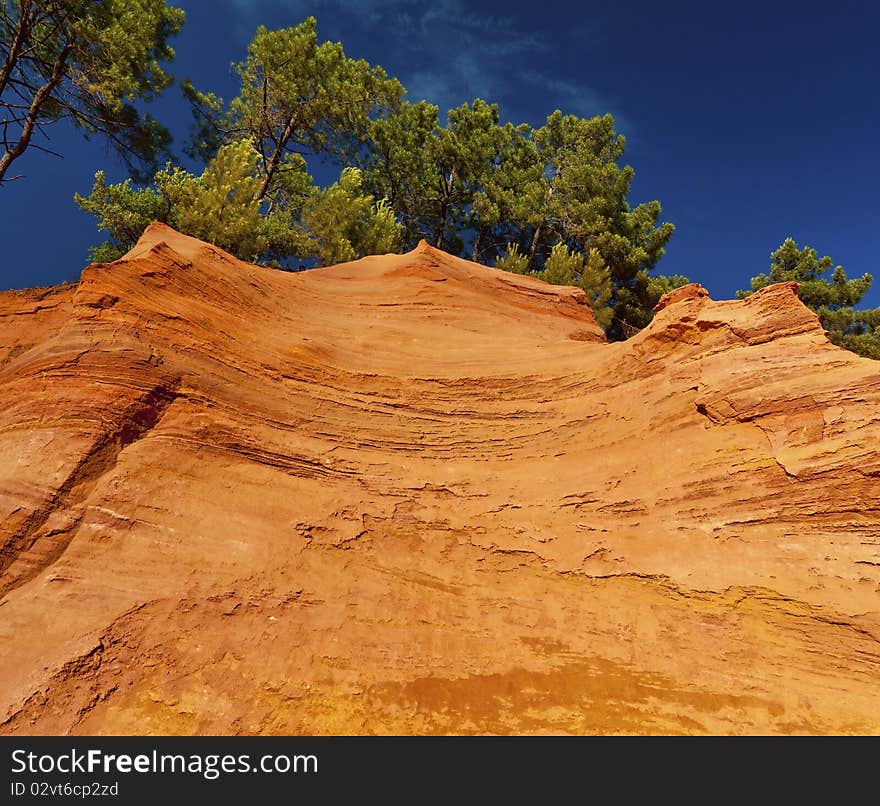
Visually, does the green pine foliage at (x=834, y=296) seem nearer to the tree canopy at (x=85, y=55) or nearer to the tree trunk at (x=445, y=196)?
the tree trunk at (x=445, y=196)

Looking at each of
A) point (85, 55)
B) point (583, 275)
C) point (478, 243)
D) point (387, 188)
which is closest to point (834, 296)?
point (583, 275)

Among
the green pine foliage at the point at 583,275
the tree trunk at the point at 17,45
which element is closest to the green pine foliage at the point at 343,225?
the green pine foliage at the point at 583,275

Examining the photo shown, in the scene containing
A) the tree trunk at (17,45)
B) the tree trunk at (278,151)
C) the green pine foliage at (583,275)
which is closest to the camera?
the tree trunk at (17,45)

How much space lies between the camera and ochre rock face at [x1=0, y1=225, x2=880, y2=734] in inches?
172

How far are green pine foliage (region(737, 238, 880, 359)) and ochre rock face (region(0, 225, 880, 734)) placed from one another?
70.9ft

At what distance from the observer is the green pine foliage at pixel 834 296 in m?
23.8

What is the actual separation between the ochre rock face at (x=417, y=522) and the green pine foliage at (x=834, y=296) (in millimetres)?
21596

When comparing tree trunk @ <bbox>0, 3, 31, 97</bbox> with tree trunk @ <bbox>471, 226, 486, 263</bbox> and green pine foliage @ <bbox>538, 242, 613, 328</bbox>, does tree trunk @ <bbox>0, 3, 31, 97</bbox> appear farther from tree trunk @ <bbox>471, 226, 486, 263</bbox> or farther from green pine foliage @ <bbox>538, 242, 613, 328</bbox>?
tree trunk @ <bbox>471, 226, 486, 263</bbox>

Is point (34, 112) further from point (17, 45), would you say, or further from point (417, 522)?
point (417, 522)

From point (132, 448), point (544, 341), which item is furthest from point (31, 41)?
point (544, 341)

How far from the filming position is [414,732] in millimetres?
4125

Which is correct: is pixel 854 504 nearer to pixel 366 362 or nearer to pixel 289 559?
pixel 289 559

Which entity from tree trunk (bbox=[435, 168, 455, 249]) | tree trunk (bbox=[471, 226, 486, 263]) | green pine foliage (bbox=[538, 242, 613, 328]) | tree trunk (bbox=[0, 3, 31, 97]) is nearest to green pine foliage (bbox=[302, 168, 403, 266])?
green pine foliage (bbox=[538, 242, 613, 328])

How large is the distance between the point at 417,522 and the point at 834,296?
28.0m
